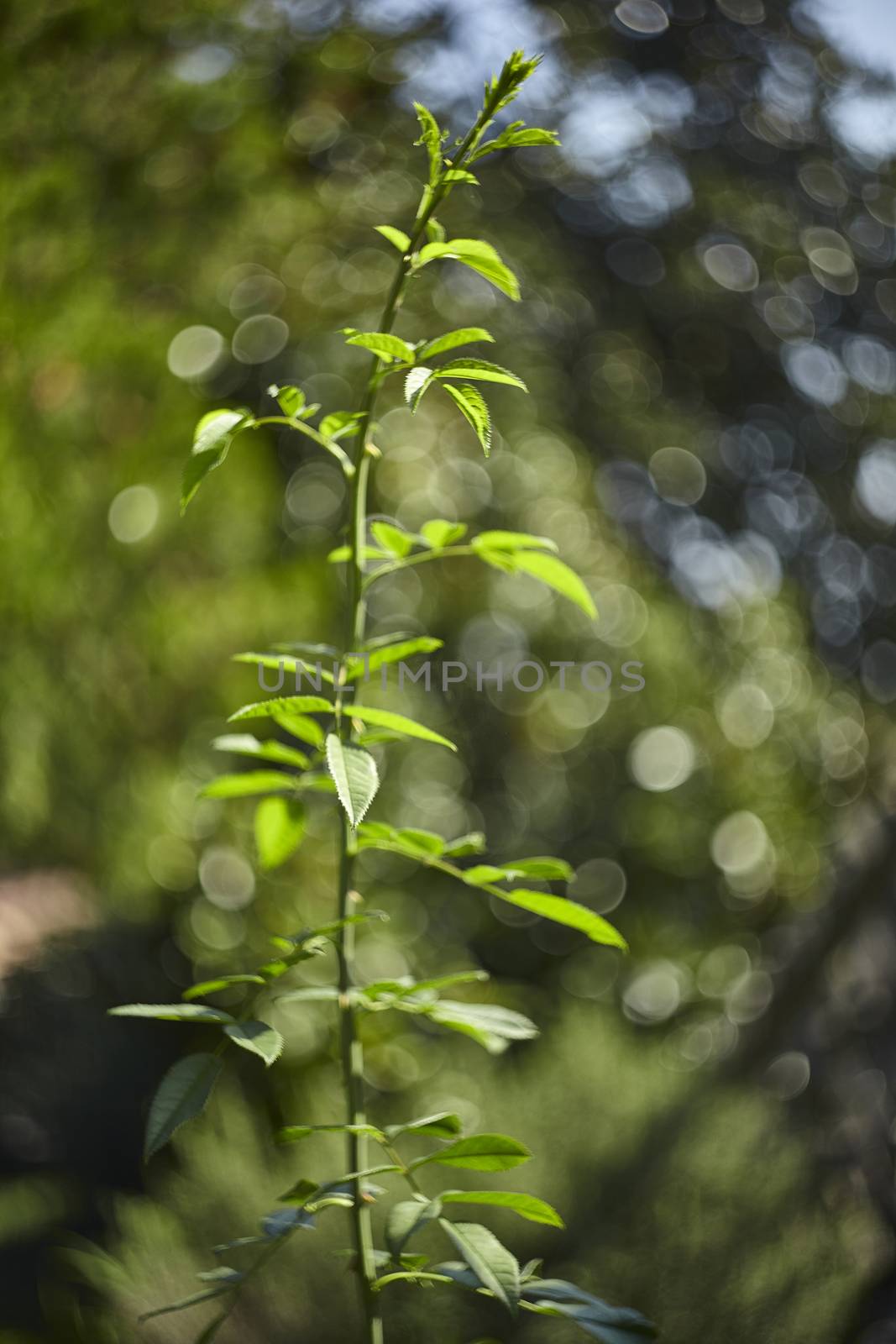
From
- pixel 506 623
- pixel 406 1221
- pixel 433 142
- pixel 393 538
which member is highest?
pixel 433 142

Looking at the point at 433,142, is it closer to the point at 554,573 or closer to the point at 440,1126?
the point at 554,573

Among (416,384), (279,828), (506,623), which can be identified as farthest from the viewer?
(506,623)

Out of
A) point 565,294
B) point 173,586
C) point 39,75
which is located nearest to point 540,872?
point 39,75

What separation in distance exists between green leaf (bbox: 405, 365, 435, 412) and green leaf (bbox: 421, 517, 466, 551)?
0.07m

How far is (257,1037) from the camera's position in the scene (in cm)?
22

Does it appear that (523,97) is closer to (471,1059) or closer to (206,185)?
(206,185)

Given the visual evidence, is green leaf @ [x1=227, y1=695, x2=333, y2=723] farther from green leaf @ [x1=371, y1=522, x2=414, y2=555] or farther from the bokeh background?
the bokeh background

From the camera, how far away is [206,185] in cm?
77

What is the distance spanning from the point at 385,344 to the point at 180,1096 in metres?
0.17

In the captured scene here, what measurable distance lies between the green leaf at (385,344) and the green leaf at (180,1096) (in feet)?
0.52

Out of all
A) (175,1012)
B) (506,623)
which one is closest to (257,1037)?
(175,1012)

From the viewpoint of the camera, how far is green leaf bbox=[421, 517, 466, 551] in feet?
0.93

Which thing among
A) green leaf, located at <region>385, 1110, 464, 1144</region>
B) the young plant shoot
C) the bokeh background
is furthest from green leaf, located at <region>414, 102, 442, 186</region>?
the bokeh background

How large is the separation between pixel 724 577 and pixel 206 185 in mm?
566
